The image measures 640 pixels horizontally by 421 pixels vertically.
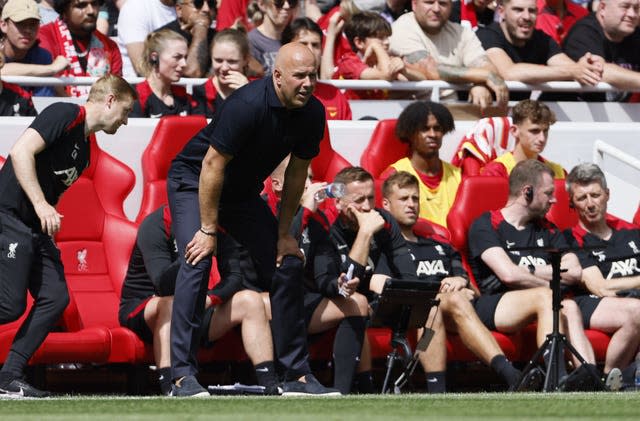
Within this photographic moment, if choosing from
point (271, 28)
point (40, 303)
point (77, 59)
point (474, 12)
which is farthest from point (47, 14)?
point (40, 303)

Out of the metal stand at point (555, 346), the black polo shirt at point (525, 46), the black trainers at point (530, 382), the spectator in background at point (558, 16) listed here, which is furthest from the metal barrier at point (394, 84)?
the black trainers at point (530, 382)

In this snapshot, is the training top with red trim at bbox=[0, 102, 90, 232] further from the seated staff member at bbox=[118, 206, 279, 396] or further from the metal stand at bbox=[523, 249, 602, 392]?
the metal stand at bbox=[523, 249, 602, 392]

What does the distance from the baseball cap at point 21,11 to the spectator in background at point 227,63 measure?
1361mm

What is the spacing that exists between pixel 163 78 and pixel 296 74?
3.51 m

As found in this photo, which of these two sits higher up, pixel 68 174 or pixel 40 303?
pixel 68 174

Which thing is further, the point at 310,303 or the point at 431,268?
the point at 431,268

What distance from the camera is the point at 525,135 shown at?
1197cm

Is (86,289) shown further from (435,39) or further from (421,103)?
(435,39)

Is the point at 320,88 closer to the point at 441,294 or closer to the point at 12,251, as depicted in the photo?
the point at 441,294

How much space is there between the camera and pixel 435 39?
43.0 feet

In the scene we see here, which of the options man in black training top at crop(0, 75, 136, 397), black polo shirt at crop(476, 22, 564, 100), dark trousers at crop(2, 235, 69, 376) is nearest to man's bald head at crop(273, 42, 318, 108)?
man in black training top at crop(0, 75, 136, 397)

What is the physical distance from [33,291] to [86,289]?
4.76 feet

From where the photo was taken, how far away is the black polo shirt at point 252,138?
27.3 feet

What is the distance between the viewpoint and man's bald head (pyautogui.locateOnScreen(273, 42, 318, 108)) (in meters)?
8.29
